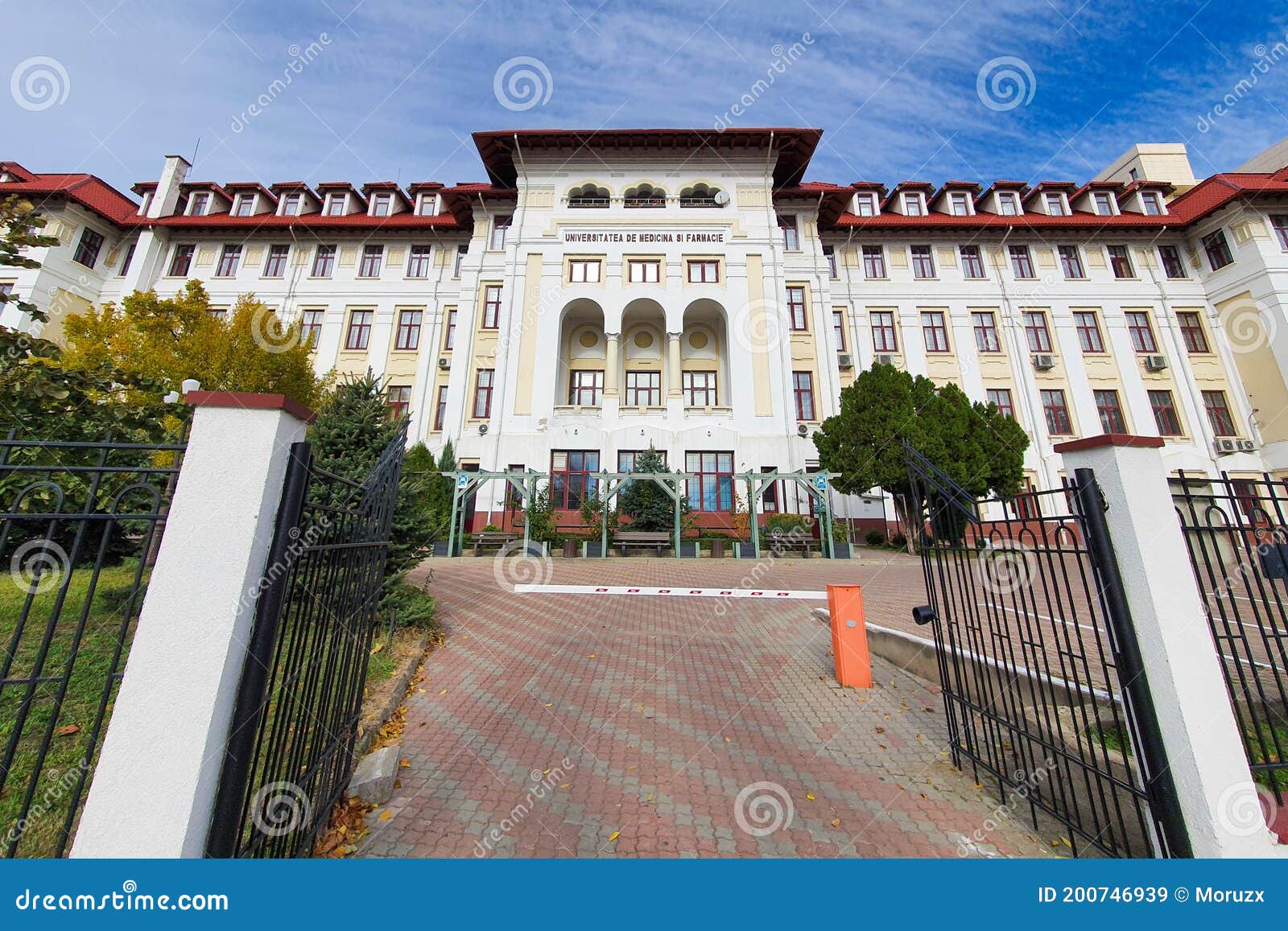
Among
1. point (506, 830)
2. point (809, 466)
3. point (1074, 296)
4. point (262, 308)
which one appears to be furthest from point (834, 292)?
point (506, 830)

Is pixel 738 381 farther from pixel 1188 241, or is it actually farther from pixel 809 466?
pixel 1188 241

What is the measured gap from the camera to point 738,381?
21797 millimetres

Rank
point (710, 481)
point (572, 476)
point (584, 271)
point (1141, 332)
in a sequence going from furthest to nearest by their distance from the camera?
point (1141, 332) < point (584, 271) < point (572, 476) < point (710, 481)

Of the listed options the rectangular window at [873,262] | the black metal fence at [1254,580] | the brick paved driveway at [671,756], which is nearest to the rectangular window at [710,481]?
the rectangular window at [873,262]

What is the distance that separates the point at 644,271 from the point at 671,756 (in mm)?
22564

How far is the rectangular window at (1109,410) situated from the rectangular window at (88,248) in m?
49.3

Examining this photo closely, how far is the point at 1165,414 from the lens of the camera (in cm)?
2314

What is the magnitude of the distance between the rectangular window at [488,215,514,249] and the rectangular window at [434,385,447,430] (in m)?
7.92

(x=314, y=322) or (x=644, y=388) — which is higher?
(x=314, y=322)

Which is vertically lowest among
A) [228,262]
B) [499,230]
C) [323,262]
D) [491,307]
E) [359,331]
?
[359,331]

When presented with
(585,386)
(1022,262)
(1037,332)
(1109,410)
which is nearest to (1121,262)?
(1022,262)

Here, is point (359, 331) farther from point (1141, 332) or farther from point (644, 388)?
point (1141, 332)

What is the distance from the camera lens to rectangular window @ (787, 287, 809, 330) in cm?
2348

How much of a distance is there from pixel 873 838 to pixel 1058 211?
34119 millimetres
